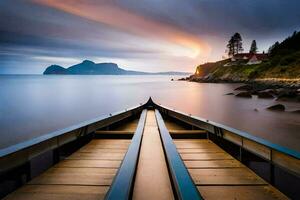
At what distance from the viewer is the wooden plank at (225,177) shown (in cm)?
369

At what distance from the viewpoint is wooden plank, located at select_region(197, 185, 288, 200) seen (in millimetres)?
3195

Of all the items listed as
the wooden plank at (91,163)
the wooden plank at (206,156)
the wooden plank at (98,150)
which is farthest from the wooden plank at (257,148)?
the wooden plank at (98,150)

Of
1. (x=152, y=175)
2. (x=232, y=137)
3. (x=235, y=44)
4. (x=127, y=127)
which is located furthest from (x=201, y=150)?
(x=235, y=44)

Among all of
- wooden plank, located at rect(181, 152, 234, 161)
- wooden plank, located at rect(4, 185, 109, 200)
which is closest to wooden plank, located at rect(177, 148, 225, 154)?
wooden plank, located at rect(181, 152, 234, 161)

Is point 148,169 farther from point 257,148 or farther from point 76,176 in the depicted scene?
point 257,148

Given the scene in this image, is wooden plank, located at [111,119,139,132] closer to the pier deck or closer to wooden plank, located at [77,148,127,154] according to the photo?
wooden plank, located at [77,148,127,154]

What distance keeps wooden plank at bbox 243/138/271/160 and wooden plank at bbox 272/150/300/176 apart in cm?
14

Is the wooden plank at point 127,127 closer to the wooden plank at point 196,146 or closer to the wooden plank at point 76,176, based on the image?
the wooden plank at point 196,146

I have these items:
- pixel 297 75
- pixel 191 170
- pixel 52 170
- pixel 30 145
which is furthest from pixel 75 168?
pixel 297 75

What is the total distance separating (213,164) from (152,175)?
5.21 feet

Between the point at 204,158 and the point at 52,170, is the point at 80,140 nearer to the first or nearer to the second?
the point at 52,170

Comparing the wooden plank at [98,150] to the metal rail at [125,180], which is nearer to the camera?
the metal rail at [125,180]

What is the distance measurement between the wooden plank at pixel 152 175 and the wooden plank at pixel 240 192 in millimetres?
636

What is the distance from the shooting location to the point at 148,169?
3.73m
